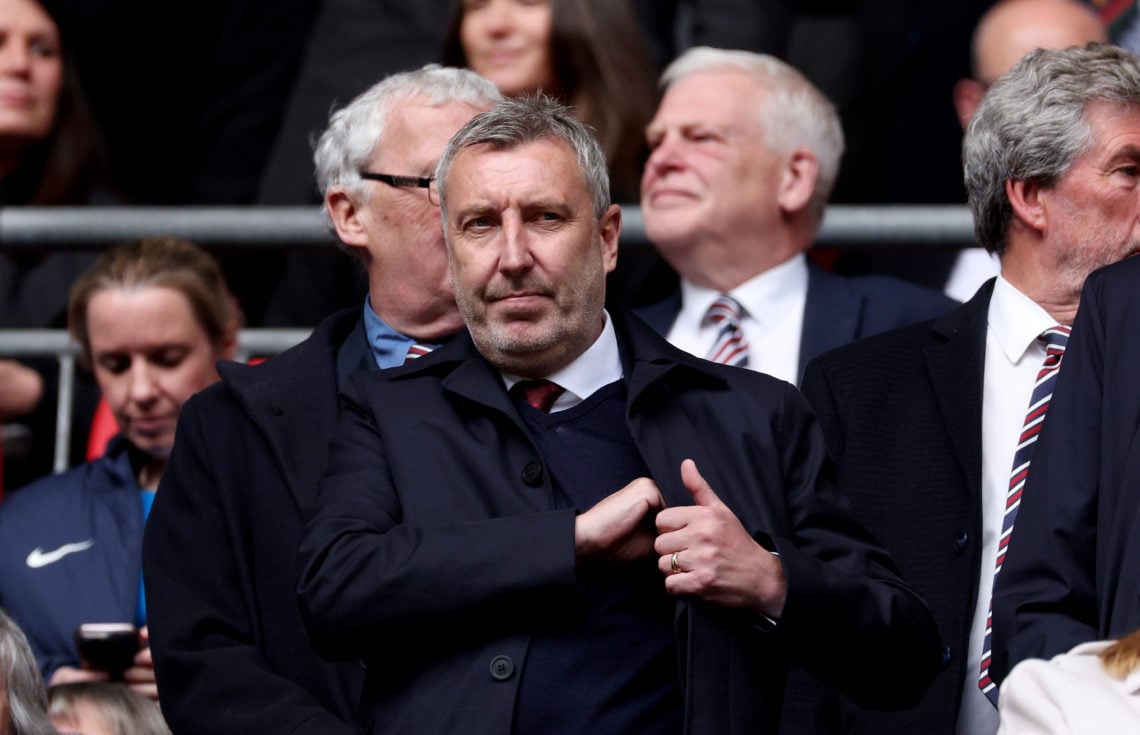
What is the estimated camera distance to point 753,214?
5.28m

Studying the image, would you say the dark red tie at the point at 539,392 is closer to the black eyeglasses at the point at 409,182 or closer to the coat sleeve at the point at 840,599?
the coat sleeve at the point at 840,599

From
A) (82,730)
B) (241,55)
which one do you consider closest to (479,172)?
(82,730)

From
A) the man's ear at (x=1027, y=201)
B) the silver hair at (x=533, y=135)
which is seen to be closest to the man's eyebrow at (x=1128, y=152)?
the man's ear at (x=1027, y=201)

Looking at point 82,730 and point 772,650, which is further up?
point 772,650

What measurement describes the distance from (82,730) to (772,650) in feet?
4.90

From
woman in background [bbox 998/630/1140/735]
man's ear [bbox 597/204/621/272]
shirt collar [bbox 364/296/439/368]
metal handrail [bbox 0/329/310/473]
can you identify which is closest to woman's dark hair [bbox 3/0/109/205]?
metal handrail [bbox 0/329/310/473]

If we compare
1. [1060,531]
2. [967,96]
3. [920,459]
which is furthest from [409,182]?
[967,96]

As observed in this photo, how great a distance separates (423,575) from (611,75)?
8.37ft

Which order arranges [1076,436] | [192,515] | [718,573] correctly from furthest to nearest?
1. [192,515]
2. [1076,436]
3. [718,573]

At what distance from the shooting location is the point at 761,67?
5484mm

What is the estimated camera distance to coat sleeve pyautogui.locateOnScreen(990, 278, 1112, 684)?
3334 millimetres

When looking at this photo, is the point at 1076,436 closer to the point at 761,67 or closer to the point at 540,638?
the point at 540,638

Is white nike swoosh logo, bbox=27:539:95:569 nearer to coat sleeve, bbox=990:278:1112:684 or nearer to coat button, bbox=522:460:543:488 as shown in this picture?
coat button, bbox=522:460:543:488

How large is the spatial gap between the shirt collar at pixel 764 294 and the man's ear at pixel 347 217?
1192mm
